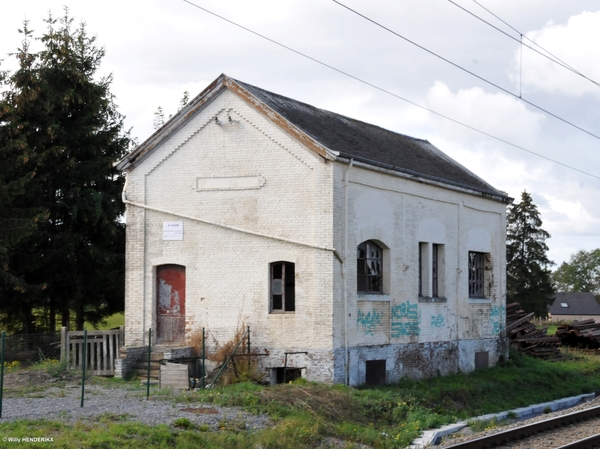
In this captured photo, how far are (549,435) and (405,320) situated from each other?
7072 millimetres

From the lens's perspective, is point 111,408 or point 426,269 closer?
point 111,408

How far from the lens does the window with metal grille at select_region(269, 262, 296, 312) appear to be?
2006cm

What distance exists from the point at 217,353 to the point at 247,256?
2.47 metres

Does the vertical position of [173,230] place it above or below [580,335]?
above

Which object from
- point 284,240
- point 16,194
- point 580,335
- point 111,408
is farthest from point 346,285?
point 580,335

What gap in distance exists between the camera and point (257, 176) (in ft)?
67.0

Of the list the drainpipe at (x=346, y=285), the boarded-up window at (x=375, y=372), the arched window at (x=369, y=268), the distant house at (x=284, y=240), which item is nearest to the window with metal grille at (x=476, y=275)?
the distant house at (x=284, y=240)

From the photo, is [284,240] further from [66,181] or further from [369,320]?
[66,181]

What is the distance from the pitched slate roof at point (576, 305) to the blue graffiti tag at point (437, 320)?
80.4 meters

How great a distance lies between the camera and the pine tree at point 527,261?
56812 mm

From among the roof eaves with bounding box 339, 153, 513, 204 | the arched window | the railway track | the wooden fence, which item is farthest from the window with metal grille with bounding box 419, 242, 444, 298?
the wooden fence

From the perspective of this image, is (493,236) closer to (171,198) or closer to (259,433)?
(171,198)

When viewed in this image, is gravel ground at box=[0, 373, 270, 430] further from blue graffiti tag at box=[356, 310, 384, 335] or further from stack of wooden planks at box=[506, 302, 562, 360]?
stack of wooden planks at box=[506, 302, 562, 360]

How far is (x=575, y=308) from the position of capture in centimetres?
10100
